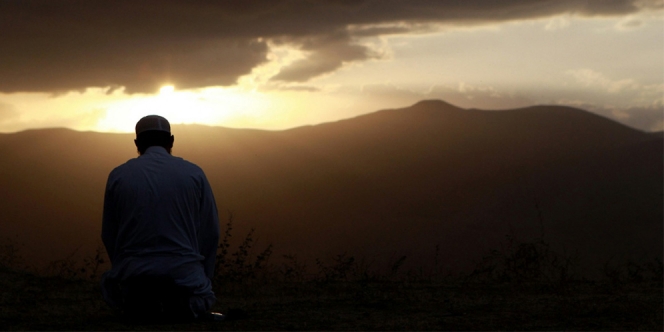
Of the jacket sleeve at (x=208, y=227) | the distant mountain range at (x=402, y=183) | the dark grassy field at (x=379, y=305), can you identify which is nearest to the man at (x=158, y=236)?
the jacket sleeve at (x=208, y=227)

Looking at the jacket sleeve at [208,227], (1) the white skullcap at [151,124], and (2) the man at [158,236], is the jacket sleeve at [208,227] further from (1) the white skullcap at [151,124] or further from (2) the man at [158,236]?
(1) the white skullcap at [151,124]

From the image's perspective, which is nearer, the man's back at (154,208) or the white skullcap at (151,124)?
the man's back at (154,208)

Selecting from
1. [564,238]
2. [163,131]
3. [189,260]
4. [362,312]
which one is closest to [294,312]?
[362,312]

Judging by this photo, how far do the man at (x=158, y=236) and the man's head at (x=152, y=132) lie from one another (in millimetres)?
17

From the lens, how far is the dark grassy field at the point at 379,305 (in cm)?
553

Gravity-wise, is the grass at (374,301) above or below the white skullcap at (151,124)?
below

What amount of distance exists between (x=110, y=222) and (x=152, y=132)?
0.72 meters

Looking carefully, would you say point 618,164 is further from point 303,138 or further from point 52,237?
point 52,237

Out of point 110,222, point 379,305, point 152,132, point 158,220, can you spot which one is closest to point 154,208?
point 158,220

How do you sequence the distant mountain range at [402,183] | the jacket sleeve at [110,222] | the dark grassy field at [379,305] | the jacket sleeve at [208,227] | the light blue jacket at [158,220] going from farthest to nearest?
the distant mountain range at [402,183]
the dark grassy field at [379,305]
the jacket sleeve at [208,227]
the jacket sleeve at [110,222]
the light blue jacket at [158,220]

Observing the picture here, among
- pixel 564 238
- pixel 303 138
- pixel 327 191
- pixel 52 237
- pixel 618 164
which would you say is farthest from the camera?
pixel 303 138

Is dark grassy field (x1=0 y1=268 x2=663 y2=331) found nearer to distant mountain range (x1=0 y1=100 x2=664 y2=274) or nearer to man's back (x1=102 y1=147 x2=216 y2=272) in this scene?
man's back (x1=102 y1=147 x2=216 y2=272)

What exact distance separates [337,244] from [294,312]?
1967 centimetres

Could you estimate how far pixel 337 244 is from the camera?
84.7 feet
